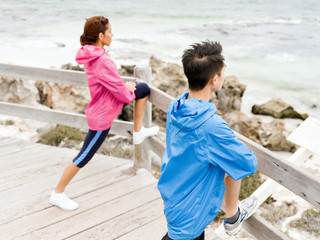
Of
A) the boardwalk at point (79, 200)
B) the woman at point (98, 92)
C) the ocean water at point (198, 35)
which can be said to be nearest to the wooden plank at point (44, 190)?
the boardwalk at point (79, 200)

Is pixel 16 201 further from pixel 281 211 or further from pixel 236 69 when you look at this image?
pixel 236 69

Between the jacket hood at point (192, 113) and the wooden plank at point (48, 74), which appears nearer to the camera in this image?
the jacket hood at point (192, 113)

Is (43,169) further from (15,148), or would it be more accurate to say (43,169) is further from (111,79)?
(111,79)

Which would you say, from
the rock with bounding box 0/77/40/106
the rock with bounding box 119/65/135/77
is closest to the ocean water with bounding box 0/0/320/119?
the rock with bounding box 119/65/135/77

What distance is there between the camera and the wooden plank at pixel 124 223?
324cm

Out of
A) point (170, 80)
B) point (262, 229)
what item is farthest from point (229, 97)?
point (262, 229)

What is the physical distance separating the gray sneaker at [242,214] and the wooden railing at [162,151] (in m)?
0.14

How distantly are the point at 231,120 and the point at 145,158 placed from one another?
18.4ft

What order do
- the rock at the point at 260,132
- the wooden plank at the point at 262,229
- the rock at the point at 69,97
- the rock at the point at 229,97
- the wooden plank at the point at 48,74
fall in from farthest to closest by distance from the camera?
the rock at the point at 229,97 → the rock at the point at 69,97 → the rock at the point at 260,132 → the wooden plank at the point at 48,74 → the wooden plank at the point at 262,229

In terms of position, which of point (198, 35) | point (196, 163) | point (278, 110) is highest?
point (196, 163)

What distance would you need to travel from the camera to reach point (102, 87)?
10.9 ft

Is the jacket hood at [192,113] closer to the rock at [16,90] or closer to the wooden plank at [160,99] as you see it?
the wooden plank at [160,99]

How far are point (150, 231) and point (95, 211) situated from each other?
22.9 inches

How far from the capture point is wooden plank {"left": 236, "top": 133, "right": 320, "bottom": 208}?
7.15 feet
